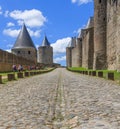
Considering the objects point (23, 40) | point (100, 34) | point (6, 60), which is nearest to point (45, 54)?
point (23, 40)

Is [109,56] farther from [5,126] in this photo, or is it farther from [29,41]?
[29,41]

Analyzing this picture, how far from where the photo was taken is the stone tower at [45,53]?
119688 mm

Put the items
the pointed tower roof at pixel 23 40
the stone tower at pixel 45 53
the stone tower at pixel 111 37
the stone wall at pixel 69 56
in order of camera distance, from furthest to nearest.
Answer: the stone tower at pixel 45 53 < the stone wall at pixel 69 56 < the pointed tower roof at pixel 23 40 < the stone tower at pixel 111 37

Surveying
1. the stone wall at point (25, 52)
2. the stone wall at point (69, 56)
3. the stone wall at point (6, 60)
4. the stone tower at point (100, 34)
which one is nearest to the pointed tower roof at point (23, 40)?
the stone wall at point (25, 52)

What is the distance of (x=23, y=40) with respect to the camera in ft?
297

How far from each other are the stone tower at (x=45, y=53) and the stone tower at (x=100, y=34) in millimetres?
74582

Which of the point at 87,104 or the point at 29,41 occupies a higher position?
the point at 29,41

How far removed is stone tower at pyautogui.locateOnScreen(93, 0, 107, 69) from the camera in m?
44.2

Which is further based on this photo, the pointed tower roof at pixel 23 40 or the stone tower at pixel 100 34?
the pointed tower roof at pixel 23 40

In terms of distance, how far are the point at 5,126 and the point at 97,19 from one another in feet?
136

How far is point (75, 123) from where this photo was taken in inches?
193

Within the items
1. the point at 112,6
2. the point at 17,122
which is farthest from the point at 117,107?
the point at 112,6

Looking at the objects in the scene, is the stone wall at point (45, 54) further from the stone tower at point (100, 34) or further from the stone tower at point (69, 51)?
the stone tower at point (100, 34)

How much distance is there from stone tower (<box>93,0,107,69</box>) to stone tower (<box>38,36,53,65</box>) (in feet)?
245
